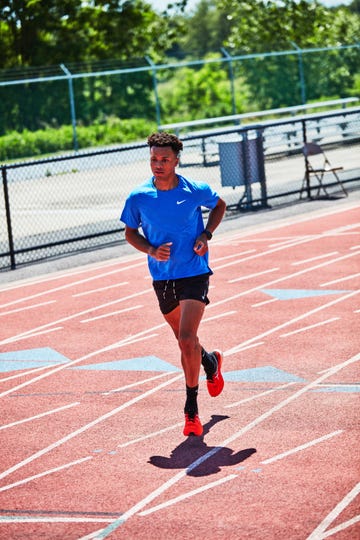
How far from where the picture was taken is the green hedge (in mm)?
32812

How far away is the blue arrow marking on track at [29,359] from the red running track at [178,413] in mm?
22

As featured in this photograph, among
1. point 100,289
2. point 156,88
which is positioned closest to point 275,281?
point 100,289

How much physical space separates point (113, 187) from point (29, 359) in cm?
1439

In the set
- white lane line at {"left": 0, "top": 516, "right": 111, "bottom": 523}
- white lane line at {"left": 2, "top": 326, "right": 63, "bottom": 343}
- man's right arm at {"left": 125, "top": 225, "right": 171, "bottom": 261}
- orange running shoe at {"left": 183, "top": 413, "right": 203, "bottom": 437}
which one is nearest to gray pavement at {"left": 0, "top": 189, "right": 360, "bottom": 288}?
white lane line at {"left": 2, "top": 326, "right": 63, "bottom": 343}

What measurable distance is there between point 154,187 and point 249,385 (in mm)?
1953

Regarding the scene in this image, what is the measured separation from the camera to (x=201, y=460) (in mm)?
6984

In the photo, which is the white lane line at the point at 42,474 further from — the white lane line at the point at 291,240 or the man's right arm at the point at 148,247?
the white lane line at the point at 291,240

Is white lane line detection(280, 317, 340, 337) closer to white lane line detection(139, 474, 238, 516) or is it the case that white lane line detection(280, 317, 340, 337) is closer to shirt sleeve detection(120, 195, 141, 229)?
shirt sleeve detection(120, 195, 141, 229)

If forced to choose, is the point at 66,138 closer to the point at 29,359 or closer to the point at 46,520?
the point at 29,359

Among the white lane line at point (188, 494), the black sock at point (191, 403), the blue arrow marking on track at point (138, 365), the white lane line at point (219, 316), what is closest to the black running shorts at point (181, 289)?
the black sock at point (191, 403)

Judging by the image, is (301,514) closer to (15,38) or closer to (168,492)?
A: (168,492)

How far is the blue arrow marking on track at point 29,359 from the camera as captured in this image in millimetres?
9844

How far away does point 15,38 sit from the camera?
4528 centimetres

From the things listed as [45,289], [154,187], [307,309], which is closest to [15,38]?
[45,289]
